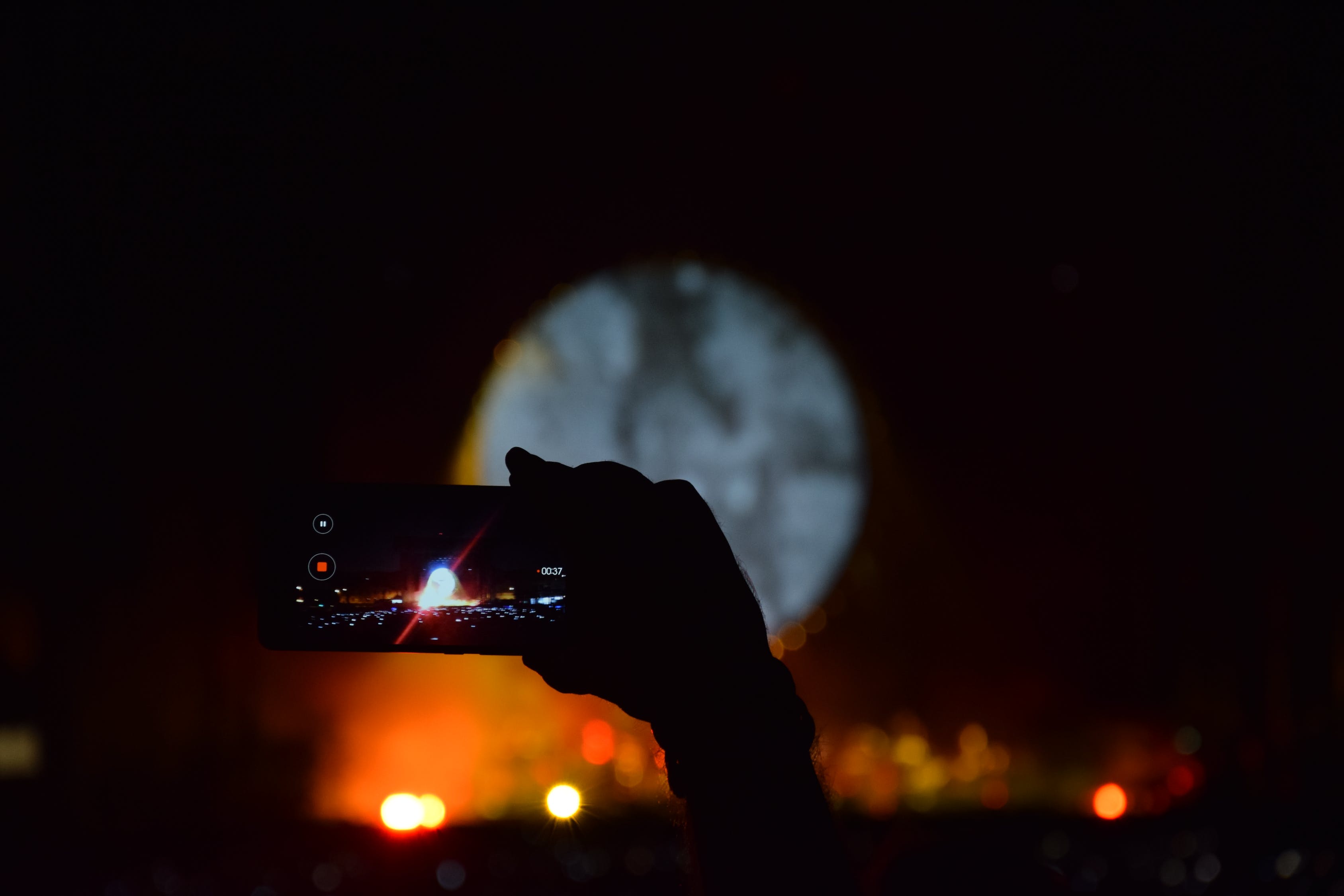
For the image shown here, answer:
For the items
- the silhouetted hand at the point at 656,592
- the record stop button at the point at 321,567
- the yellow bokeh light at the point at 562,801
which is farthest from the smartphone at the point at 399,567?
the yellow bokeh light at the point at 562,801

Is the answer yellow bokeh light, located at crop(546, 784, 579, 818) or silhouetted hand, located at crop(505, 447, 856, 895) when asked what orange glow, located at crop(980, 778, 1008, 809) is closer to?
yellow bokeh light, located at crop(546, 784, 579, 818)

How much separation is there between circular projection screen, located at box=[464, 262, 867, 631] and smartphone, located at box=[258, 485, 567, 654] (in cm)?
176

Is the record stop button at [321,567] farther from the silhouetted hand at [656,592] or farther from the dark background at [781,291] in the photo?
the dark background at [781,291]

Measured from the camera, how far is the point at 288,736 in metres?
2.51

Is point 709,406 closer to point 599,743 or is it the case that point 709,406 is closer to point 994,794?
point 599,743

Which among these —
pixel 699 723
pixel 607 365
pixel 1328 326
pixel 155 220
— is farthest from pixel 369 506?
pixel 1328 326

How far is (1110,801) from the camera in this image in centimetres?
238

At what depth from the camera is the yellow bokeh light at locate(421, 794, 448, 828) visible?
6.43ft

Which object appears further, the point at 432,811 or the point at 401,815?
the point at 432,811

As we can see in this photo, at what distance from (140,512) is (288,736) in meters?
0.74

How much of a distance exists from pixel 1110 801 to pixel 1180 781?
20 centimetres

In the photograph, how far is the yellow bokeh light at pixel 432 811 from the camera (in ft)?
6.43

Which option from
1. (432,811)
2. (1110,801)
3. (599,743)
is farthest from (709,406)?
(1110,801)

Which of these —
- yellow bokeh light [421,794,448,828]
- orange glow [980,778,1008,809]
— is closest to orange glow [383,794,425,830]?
yellow bokeh light [421,794,448,828]
